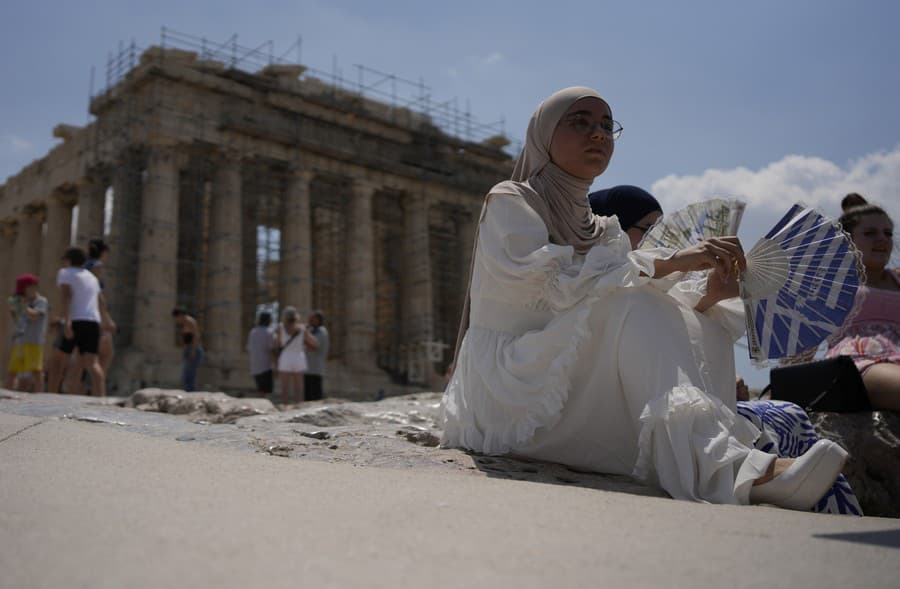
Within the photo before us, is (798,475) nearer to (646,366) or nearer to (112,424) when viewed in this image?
(646,366)

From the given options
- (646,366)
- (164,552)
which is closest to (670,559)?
(164,552)

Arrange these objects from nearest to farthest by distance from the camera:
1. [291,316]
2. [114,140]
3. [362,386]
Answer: [291,316]
[114,140]
[362,386]

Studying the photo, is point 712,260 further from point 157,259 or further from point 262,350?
point 157,259

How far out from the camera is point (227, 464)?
8.00 ft

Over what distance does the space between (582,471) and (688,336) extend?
65 centimetres

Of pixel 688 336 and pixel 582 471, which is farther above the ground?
pixel 688 336

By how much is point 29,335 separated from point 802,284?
869 centimetres

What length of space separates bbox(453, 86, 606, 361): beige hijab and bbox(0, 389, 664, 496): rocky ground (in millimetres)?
827

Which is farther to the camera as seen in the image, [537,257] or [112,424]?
[112,424]

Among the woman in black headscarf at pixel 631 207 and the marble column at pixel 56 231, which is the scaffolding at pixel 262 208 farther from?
the woman in black headscarf at pixel 631 207

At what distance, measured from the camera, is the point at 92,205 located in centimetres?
2248

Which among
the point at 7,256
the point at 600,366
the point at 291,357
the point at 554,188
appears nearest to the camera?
the point at 600,366

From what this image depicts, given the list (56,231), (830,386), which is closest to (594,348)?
(830,386)

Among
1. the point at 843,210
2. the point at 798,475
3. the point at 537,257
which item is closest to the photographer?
the point at 798,475
